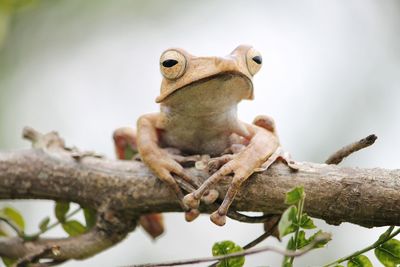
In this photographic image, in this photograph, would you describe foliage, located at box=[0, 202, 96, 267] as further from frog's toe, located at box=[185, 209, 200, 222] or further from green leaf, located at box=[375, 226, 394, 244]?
green leaf, located at box=[375, 226, 394, 244]

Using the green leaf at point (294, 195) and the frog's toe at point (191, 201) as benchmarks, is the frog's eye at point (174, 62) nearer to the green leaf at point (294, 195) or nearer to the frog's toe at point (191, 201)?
the frog's toe at point (191, 201)

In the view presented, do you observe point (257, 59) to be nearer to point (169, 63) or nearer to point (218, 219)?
point (169, 63)

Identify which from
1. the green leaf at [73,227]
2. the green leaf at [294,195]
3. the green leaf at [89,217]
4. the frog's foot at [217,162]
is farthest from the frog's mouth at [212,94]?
the green leaf at [294,195]

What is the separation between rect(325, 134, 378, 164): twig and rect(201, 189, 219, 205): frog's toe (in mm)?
589

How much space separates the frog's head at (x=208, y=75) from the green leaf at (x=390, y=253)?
1222 millimetres

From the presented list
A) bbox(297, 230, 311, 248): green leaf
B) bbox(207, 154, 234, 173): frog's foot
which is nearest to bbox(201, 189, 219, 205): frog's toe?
bbox(207, 154, 234, 173): frog's foot

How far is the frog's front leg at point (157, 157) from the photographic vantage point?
3.82 m

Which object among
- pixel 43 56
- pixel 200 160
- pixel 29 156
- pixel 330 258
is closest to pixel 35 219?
pixel 43 56

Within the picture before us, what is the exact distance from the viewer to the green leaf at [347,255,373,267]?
2996 millimetres

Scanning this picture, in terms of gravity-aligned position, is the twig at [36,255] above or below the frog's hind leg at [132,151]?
below

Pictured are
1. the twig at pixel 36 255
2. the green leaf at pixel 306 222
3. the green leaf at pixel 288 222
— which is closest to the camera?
the green leaf at pixel 288 222

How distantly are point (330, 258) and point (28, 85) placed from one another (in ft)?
16.4

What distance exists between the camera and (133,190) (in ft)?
13.1

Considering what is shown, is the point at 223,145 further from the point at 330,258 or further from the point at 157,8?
the point at 157,8
